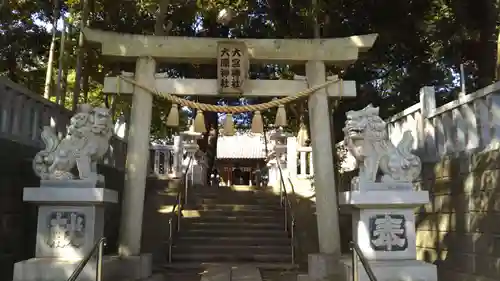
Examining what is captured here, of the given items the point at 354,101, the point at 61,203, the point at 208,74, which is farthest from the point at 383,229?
the point at 208,74

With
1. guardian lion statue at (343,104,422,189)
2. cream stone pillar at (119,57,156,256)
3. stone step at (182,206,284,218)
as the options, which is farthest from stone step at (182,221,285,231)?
guardian lion statue at (343,104,422,189)

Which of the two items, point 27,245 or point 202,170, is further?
point 202,170

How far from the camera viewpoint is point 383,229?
5781mm

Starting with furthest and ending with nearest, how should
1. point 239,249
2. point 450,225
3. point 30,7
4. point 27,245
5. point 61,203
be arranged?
point 30,7 < point 239,249 < point 450,225 < point 27,245 < point 61,203

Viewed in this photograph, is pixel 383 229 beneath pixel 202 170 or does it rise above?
beneath

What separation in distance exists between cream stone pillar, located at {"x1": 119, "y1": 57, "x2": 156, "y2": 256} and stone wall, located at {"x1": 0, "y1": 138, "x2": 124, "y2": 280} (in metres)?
1.36

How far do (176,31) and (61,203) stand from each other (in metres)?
10.5

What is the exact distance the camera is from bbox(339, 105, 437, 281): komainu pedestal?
18.3 feet

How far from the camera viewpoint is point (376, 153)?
19.6 feet

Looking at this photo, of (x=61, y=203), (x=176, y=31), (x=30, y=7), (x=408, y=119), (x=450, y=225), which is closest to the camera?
(x=61, y=203)

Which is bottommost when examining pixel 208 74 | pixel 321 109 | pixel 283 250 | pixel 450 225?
pixel 283 250

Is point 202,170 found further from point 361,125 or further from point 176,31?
point 361,125

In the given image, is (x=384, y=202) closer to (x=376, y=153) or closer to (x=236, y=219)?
(x=376, y=153)

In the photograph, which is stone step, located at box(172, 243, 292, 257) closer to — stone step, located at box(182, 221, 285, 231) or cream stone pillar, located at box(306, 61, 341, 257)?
stone step, located at box(182, 221, 285, 231)
